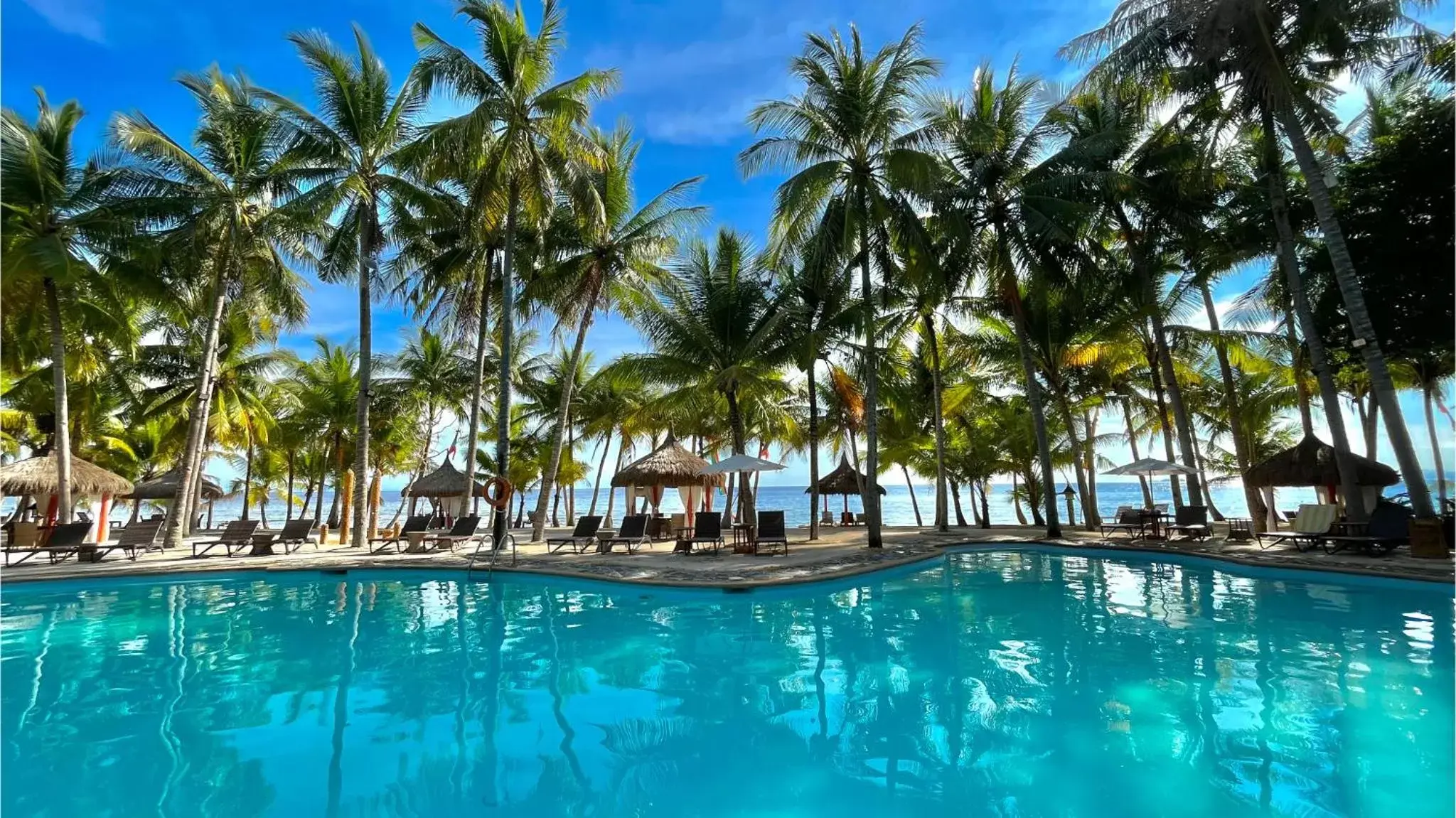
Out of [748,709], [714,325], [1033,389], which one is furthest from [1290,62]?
[748,709]

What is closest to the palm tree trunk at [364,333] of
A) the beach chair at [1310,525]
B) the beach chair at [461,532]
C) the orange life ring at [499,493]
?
the beach chair at [461,532]

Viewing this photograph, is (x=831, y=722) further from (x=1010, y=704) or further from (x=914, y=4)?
(x=914, y=4)

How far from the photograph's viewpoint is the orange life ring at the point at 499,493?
11.9 m

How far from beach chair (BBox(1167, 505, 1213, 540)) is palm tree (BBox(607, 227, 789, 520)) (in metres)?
10.0

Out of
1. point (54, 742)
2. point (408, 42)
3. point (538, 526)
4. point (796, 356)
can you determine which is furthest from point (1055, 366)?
point (54, 742)

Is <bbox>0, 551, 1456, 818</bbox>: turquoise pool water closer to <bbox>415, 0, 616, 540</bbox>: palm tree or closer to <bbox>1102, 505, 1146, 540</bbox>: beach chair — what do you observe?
<bbox>1102, 505, 1146, 540</bbox>: beach chair

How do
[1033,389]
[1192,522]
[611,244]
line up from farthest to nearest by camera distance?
[611,244]
[1033,389]
[1192,522]

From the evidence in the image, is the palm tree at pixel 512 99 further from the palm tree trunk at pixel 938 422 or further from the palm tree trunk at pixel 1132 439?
the palm tree trunk at pixel 1132 439

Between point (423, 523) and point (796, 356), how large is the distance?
36.0ft

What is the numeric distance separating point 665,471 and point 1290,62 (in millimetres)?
15395

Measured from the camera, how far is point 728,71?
12359mm

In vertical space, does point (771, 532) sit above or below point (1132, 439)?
below

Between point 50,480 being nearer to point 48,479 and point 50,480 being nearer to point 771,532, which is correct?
point 48,479

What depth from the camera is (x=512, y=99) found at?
1432 centimetres
